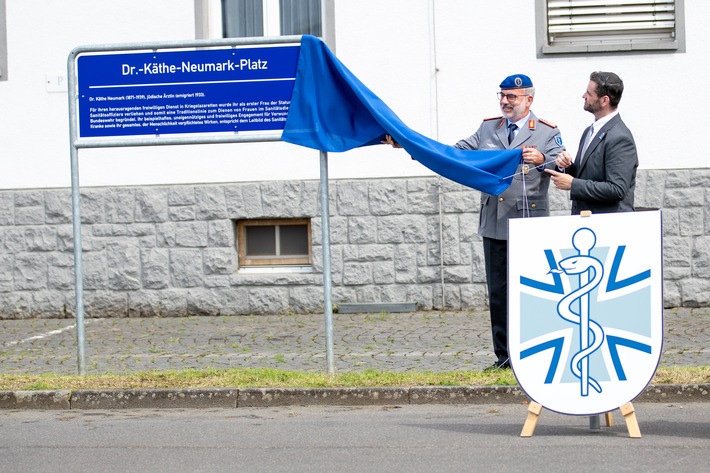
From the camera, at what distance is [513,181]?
8.38 metres

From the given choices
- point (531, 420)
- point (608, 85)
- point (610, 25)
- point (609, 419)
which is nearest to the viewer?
point (531, 420)

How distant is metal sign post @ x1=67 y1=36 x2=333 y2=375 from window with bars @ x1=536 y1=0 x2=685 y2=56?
4.56 m

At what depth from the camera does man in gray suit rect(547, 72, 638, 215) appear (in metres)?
7.53

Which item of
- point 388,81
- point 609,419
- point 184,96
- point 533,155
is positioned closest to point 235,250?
point 388,81

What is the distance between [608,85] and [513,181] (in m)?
1.15

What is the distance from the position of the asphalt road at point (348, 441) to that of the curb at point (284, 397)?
0.36 ft

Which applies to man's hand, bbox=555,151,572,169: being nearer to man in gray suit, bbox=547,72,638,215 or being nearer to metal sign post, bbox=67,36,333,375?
man in gray suit, bbox=547,72,638,215

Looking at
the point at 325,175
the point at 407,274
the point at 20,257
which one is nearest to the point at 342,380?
the point at 325,175

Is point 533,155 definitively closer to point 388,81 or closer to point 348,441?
point 348,441

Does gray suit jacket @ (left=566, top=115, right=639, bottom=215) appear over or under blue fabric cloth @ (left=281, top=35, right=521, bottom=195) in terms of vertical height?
under

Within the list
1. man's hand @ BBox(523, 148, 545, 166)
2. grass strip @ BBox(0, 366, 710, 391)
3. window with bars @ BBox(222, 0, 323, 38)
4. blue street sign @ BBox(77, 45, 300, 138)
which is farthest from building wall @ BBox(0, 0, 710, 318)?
man's hand @ BBox(523, 148, 545, 166)

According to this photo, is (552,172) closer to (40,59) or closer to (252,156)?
(252,156)

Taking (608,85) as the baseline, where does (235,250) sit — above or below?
below

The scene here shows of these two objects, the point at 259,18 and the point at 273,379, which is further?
the point at 259,18
